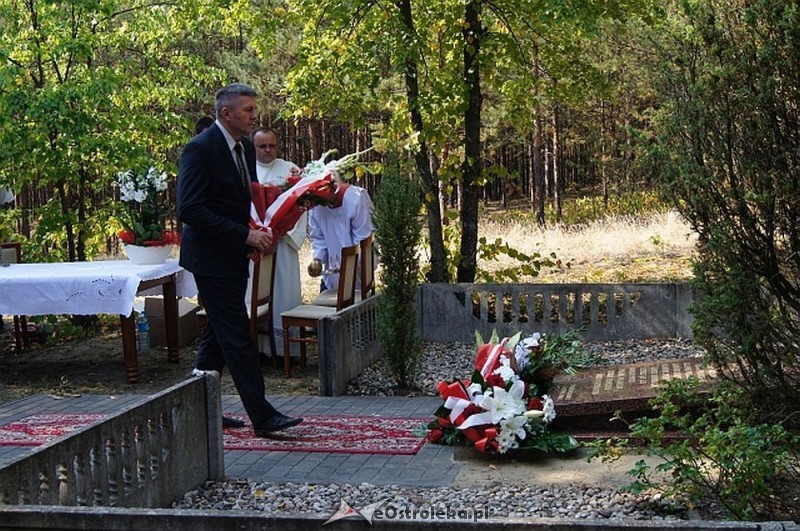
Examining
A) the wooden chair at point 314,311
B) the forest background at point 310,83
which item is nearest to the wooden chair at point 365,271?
the wooden chair at point 314,311

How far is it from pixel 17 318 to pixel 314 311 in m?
4.11

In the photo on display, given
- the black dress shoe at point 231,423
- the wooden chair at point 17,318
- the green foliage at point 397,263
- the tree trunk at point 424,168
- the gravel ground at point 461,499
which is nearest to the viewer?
the gravel ground at point 461,499

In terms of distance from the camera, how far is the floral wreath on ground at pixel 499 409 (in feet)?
19.3

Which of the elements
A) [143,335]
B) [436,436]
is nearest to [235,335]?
[436,436]

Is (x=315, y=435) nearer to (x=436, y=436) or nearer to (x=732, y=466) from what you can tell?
(x=436, y=436)

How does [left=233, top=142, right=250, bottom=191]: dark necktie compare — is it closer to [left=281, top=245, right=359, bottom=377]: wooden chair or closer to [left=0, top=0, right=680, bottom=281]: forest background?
[left=281, top=245, right=359, bottom=377]: wooden chair

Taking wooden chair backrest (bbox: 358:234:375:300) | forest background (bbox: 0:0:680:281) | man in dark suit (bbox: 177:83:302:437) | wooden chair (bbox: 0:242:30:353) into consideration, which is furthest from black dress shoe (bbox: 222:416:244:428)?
wooden chair (bbox: 0:242:30:353)

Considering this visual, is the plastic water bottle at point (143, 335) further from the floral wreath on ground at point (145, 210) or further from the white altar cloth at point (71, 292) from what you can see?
the white altar cloth at point (71, 292)

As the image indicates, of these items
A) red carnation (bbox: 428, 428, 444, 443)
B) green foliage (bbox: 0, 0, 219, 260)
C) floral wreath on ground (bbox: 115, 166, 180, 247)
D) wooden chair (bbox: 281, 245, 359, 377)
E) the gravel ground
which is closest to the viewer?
the gravel ground

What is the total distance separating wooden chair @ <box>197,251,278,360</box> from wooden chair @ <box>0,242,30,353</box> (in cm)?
291

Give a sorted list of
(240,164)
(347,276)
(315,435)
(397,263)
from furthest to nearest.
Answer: (347,276) < (397,263) < (315,435) < (240,164)

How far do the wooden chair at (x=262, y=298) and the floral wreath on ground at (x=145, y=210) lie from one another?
0.87 meters

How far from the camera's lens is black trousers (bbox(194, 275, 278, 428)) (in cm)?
628

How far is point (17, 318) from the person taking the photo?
11555 mm
